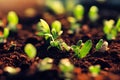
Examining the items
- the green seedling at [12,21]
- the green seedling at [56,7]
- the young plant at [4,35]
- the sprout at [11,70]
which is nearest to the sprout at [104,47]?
the sprout at [11,70]

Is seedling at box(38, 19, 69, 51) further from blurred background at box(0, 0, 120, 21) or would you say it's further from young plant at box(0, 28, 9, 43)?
blurred background at box(0, 0, 120, 21)

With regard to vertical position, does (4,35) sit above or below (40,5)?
below

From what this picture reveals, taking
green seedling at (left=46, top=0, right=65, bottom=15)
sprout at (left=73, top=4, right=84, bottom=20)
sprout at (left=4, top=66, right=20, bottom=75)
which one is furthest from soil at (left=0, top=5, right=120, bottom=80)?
green seedling at (left=46, top=0, right=65, bottom=15)

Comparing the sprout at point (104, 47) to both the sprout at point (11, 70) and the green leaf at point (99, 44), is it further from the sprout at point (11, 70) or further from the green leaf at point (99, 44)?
the sprout at point (11, 70)

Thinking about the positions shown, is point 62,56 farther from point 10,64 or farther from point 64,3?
point 64,3

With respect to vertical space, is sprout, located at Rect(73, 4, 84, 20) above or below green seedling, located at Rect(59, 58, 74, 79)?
above

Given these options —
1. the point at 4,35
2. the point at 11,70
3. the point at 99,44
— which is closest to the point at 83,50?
the point at 99,44

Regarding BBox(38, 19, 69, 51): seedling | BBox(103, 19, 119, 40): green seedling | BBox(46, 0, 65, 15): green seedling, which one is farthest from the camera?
BBox(46, 0, 65, 15): green seedling

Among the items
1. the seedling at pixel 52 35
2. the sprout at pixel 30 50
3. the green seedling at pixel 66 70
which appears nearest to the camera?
the green seedling at pixel 66 70

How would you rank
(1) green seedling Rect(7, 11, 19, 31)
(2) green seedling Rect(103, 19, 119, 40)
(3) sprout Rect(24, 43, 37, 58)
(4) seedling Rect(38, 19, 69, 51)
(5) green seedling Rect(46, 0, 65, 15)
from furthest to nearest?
(5) green seedling Rect(46, 0, 65, 15) < (1) green seedling Rect(7, 11, 19, 31) < (2) green seedling Rect(103, 19, 119, 40) < (4) seedling Rect(38, 19, 69, 51) < (3) sprout Rect(24, 43, 37, 58)

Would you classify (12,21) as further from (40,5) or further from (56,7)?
(40,5)
